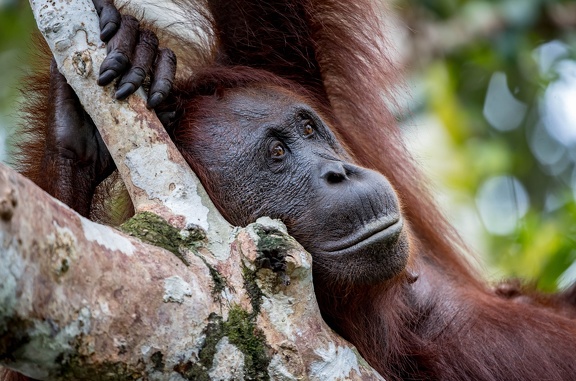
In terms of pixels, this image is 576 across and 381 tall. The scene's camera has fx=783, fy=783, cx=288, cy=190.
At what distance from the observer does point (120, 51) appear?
9.34 feet

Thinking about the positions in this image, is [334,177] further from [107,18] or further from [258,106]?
[107,18]

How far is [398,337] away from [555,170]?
4364mm

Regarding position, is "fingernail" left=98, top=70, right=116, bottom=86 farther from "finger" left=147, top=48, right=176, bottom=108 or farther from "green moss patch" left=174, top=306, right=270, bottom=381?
"green moss patch" left=174, top=306, right=270, bottom=381

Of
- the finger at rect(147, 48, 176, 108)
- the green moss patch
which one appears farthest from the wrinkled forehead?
the green moss patch

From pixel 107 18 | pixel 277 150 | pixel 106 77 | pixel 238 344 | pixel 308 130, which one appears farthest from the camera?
pixel 308 130

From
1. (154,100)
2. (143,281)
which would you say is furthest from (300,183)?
(143,281)

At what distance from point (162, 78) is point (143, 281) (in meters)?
1.16

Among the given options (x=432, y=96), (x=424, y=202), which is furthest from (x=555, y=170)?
(x=424, y=202)

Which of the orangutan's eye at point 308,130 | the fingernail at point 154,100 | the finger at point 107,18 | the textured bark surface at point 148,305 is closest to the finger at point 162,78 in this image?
the fingernail at point 154,100

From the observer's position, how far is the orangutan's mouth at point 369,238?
2807 millimetres

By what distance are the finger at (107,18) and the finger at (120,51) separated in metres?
0.02

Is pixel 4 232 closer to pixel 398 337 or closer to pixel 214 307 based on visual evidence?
pixel 214 307

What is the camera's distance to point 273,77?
11.5ft

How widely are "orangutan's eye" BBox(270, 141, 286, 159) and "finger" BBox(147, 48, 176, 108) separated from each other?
46 cm
